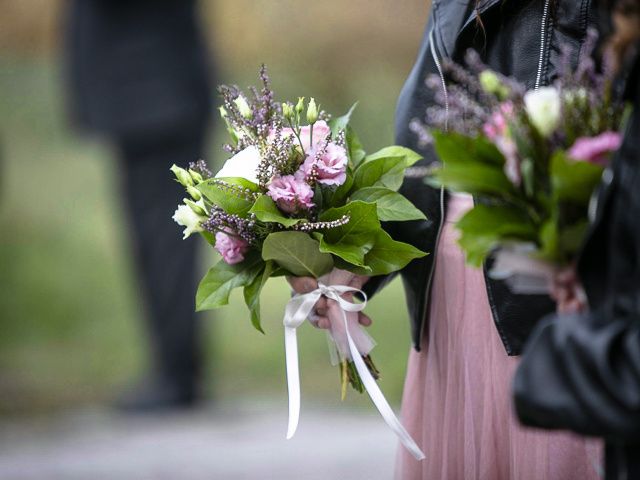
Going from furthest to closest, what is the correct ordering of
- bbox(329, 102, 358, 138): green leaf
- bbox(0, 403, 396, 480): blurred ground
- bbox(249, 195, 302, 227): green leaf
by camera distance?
bbox(0, 403, 396, 480): blurred ground
bbox(329, 102, 358, 138): green leaf
bbox(249, 195, 302, 227): green leaf

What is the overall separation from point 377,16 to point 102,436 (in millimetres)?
4996

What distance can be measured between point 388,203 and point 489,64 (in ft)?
1.25

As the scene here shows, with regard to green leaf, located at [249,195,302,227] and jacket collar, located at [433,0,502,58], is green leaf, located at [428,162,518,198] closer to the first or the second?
green leaf, located at [249,195,302,227]

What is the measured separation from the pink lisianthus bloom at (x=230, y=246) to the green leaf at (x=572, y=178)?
796 millimetres

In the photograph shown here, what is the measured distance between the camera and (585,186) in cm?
154

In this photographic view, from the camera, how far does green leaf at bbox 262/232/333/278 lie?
6.88ft

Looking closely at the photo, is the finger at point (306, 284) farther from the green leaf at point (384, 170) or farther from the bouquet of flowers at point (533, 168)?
the bouquet of flowers at point (533, 168)

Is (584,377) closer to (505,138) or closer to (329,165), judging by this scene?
(505,138)

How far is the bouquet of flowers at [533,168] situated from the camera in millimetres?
1551

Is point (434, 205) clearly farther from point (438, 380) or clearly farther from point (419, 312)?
point (438, 380)

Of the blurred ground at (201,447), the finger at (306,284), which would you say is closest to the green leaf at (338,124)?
the finger at (306,284)

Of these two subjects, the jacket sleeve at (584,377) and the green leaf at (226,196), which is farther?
the green leaf at (226,196)

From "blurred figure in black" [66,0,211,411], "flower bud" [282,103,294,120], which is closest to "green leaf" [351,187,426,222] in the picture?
"flower bud" [282,103,294,120]

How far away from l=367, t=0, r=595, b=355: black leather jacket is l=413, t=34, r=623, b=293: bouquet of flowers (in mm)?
443
